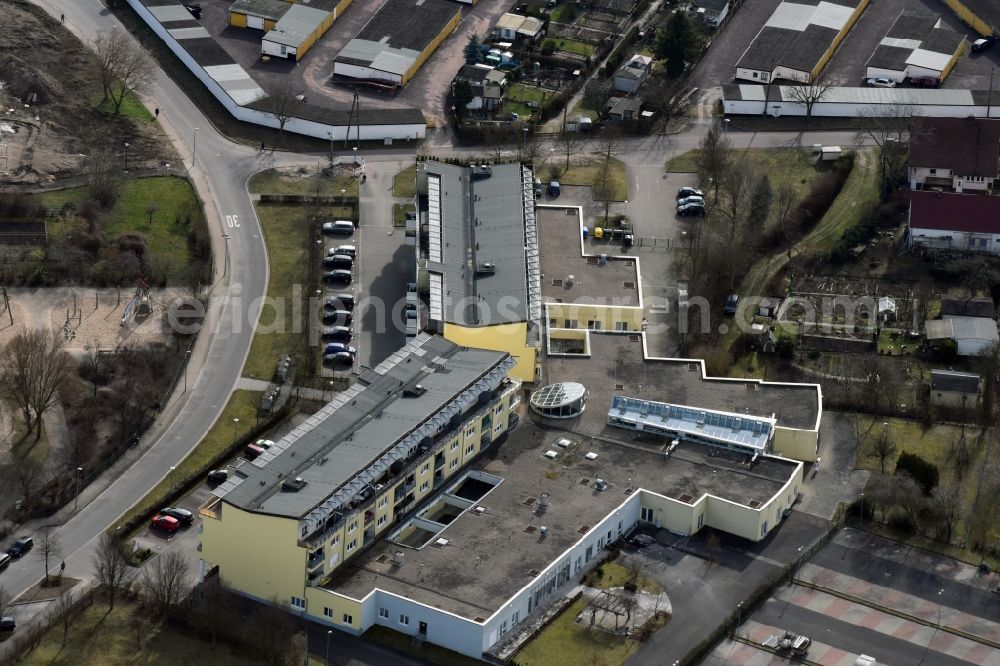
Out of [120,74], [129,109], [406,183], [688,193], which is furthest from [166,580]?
[120,74]

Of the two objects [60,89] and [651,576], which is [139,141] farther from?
[651,576]

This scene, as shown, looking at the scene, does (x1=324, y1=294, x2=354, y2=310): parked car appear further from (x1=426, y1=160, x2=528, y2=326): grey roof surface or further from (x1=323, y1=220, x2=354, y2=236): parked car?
(x1=323, y1=220, x2=354, y2=236): parked car

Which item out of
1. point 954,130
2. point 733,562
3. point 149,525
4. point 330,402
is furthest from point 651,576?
point 954,130

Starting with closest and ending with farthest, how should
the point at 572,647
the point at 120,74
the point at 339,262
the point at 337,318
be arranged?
the point at 572,647 < the point at 337,318 < the point at 339,262 < the point at 120,74

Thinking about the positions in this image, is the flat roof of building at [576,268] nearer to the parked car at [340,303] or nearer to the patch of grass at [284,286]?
the parked car at [340,303]

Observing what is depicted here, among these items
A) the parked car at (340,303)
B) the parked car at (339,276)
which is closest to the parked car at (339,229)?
the parked car at (339,276)

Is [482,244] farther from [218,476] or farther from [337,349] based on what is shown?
[218,476]
